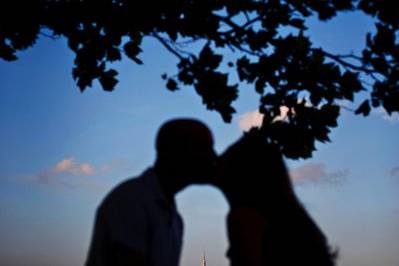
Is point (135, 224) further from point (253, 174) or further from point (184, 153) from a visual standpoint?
point (253, 174)

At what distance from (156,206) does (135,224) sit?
203mm

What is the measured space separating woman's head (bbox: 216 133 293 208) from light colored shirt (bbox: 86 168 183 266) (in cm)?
42

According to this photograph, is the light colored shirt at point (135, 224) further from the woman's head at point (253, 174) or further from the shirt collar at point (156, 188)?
the woman's head at point (253, 174)

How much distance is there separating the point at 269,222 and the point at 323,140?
323cm

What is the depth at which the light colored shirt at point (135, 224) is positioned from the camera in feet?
9.04

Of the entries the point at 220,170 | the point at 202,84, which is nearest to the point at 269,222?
the point at 220,170

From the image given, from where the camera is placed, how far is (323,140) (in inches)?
235

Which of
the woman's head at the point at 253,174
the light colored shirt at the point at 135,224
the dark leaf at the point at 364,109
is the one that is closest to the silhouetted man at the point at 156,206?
the light colored shirt at the point at 135,224

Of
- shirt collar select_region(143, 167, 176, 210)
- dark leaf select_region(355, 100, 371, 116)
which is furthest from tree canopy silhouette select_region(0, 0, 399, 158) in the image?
shirt collar select_region(143, 167, 176, 210)

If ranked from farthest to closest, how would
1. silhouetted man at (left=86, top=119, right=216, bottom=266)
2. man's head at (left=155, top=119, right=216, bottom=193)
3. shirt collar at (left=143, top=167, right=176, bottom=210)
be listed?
man's head at (left=155, top=119, right=216, bottom=193) < shirt collar at (left=143, top=167, right=176, bottom=210) < silhouetted man at (left=86, top=119, right=216, bottom=266)

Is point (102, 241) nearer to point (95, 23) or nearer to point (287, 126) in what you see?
point (287, 126)

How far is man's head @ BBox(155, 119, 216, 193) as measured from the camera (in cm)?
307

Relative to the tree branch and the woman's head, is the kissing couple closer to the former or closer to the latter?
the woman's head

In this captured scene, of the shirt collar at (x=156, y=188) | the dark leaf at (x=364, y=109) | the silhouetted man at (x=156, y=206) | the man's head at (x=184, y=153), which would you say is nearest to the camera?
the silhouetted man at (x=156, y=206)
